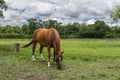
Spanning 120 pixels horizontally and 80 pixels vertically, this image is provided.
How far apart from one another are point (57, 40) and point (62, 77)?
3.18 m

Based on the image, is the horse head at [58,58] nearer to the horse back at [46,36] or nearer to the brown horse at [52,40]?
the brown horse at [52,40]

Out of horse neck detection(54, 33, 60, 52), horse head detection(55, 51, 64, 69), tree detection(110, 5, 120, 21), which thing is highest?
tree detection(110, 5, 120, 21)

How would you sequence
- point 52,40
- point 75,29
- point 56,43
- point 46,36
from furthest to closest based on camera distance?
point 75,29 < point 46,36 < point 52,40 < point 56,43

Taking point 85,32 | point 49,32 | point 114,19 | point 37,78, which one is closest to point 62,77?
point 37,78

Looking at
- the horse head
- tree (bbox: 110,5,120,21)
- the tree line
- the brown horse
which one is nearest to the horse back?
the brown horse

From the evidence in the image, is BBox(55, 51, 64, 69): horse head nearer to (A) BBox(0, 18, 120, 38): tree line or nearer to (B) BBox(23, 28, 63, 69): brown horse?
(B) BBox(23, 28, 63, 69): brown horse

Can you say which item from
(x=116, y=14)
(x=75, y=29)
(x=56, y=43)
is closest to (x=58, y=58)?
(x=56, y=43)

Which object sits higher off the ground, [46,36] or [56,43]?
[46,36]

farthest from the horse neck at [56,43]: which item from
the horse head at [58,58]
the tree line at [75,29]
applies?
the tree line at [75,29]

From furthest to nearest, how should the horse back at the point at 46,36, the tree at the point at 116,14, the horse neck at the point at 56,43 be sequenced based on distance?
the tree at the point at 116,14 < the horse back at the point at 46,36 < the horse neck at the point at 56,43

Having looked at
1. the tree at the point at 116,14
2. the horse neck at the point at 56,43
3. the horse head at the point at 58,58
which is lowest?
the horse head at the point at 58,58

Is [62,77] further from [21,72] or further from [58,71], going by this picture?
[21,72]

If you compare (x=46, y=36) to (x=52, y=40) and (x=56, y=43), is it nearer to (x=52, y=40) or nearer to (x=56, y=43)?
(x=52, y=40)

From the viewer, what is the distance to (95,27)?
116m
